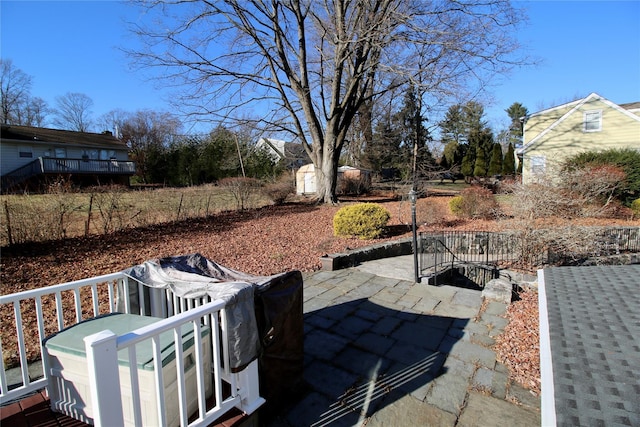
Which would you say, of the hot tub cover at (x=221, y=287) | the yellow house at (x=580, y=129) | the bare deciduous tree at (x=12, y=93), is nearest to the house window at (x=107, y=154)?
the bare deciduous tree at (x=12, y=93)

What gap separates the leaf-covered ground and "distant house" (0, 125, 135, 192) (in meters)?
13.2

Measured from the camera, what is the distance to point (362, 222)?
7785 mm

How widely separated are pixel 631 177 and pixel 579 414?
15.3 m

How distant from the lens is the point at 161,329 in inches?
59.9

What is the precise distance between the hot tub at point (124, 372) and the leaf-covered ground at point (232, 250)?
4.90 feet

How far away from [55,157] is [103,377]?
1081 inches

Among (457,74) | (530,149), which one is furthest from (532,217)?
(530,149)

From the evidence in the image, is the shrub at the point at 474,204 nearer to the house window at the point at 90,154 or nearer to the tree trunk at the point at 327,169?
the tree trunk at the point at 327,169

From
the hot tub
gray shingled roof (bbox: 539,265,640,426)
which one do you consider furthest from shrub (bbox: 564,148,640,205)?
the hot tub

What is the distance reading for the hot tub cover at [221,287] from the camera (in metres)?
1.82

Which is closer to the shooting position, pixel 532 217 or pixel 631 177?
pixel 532 217

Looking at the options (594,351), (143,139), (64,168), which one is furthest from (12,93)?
(594,351)

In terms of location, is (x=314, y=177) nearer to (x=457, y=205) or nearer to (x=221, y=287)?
(x=457, y=205)

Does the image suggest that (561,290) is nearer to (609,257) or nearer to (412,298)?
(412,298)
